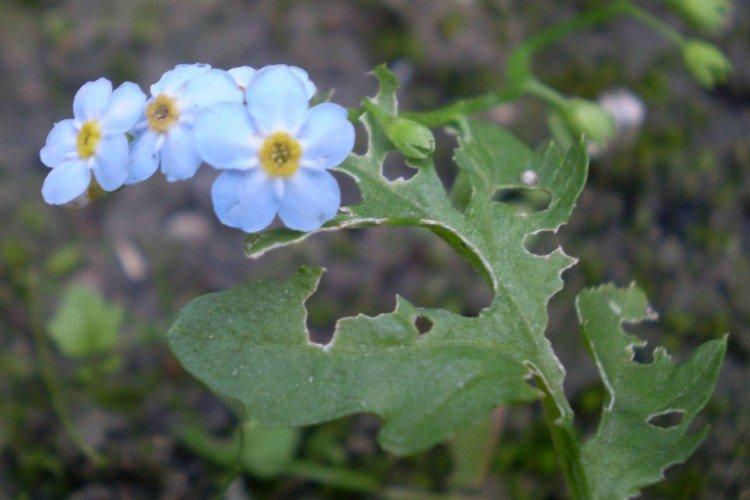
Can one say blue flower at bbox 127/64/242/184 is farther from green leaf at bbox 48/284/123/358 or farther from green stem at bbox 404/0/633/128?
green leaf at bbox 48/284/123/358

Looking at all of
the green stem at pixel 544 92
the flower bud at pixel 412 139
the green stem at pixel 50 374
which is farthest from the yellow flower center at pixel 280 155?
the green stem at pixel 50 374

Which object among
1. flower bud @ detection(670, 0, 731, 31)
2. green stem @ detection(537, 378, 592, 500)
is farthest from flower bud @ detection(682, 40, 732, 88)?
green stem @ detection(537, 378, 592, 500)

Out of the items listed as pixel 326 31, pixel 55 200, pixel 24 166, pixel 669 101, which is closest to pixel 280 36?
pixel 326 31

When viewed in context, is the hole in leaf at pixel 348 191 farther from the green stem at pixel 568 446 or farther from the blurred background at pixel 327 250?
the green stem at pixel 568 446

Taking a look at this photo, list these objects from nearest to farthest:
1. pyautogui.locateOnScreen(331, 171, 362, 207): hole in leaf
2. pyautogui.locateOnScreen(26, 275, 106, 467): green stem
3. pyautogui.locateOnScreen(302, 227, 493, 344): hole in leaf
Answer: pyautogui.locateOnScreen(26, 275, 106, 467): green stem → pyautogui.locateOnScreen(302, 227, 493, 344): hole in leaf → pyautogui.locateOnScreen(331, 171, 362, 207): hole in leaf

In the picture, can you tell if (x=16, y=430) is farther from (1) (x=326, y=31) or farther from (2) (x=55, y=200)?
(1) (x=326, y=31)

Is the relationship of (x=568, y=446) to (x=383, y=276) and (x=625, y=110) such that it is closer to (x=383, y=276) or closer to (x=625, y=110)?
(x=383, y=276)

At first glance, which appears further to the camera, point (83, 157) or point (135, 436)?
Answer: point (135, 436)
